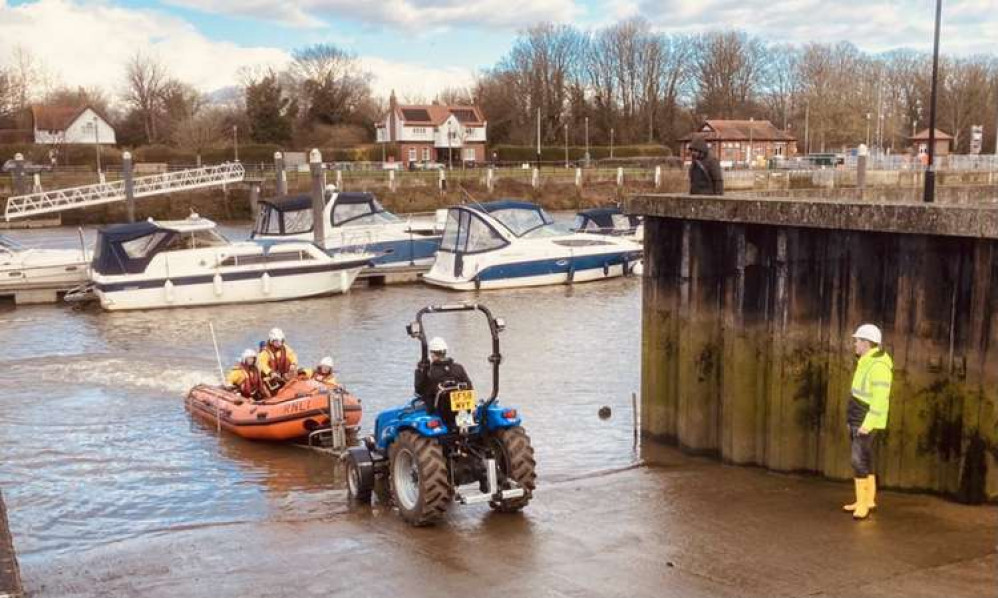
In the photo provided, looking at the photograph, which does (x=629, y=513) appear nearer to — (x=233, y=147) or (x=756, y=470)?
(x=756, y=470)

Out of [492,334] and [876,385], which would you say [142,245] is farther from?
[876,385]

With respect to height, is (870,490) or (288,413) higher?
(870,490)

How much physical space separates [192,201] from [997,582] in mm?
60974

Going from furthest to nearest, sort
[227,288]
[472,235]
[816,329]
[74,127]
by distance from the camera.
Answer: [74,127], [472,235], [227,288], [816,329]

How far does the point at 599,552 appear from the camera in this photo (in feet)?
30.4

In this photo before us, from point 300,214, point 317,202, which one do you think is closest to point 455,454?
point 317,202

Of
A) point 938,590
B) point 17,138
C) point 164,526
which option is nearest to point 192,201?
point 17,138

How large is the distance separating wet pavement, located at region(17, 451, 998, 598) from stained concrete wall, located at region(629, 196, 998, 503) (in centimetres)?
56

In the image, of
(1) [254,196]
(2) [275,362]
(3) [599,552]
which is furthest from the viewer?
(1) [254,196]

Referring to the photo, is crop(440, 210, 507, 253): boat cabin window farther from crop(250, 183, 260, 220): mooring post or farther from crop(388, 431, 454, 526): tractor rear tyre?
crop(250, 183, 260, 220): mooring post

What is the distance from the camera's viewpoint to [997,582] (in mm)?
7770

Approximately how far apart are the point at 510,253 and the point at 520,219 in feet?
5.95

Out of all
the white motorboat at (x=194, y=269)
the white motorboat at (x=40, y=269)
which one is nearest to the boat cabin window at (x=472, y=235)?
the white motorboat at (x=194, y=269)

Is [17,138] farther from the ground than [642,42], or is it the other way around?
[642,42]
